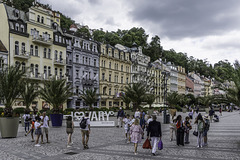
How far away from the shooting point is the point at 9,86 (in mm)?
18453

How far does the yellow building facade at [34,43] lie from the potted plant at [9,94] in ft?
65.2

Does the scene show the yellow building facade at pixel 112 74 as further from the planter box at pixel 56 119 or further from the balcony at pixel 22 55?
the planter box at pixel 56 119

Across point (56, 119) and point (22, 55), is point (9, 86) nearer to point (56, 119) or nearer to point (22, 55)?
point (56, 119)

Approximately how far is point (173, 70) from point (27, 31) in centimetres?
6641

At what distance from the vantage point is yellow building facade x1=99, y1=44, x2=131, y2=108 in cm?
5977

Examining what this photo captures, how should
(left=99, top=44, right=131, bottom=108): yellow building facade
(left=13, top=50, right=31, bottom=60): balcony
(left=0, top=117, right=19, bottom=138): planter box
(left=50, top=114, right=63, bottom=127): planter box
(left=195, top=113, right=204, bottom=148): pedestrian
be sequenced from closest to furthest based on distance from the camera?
1. (left=195, top=113, right=204, bottom=148): pedestrian
2. (left=0, top=117, right=19, bottom=138): planter box
3. (left=50, top=114, right=63, bottom=127): planter box
4. (left=13, top=50, right=31, bottom=60): balcony
5. (left=99, top=44, right=131, bottom=108): yellow building facade

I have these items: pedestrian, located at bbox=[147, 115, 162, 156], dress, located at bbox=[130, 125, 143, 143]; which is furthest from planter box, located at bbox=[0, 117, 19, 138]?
pedestrian, located at bbox=[147, 115, 162, 156]

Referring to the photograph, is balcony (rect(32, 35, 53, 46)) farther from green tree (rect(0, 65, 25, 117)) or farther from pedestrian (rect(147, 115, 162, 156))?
pedestrian (rect(147, 115, 162, 156))

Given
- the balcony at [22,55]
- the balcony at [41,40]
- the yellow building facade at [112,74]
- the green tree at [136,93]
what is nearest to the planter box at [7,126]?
the balcony at [22,55]

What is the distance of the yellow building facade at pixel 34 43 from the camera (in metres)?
39.8

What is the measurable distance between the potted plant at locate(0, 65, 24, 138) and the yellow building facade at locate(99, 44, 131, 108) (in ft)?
128

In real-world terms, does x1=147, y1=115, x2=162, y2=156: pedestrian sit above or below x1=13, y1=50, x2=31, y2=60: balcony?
below

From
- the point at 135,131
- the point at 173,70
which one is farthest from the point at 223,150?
the point at 173,70

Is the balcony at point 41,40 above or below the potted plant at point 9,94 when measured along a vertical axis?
above
